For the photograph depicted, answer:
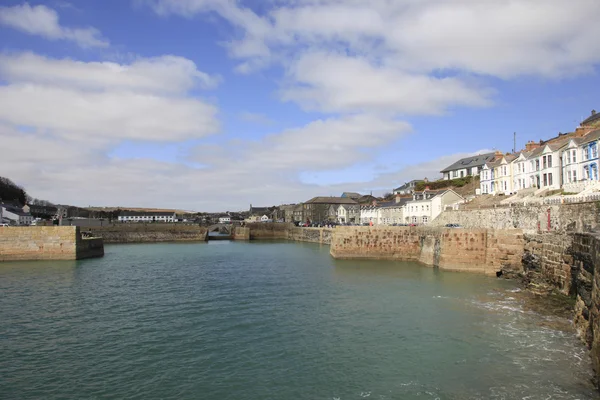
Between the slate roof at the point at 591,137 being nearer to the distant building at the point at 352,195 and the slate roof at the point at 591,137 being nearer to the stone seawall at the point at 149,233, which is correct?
the stone seawall at the point at 149,233

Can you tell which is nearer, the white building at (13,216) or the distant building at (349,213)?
the white building at (13,216)

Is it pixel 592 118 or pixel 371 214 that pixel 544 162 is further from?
pixel 371 214

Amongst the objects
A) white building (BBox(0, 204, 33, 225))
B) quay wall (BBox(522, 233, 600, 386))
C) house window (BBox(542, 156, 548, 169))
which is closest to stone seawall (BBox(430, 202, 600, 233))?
quay wall (BBox(522, 233, 600, 386))

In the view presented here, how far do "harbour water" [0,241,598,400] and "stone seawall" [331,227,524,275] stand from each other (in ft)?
11.6

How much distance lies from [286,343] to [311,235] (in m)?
63.6

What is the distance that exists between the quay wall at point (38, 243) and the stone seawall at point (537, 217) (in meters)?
41.2

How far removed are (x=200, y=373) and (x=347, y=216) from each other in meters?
89.9

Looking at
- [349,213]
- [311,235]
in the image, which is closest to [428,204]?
[311,235]

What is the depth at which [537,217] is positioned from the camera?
30.8m

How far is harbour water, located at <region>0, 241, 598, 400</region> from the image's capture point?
11.7 metres

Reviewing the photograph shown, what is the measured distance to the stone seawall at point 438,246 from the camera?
30.4 metres

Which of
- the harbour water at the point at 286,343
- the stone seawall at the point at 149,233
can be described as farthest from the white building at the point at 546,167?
the stone seawall at the point at 149,233

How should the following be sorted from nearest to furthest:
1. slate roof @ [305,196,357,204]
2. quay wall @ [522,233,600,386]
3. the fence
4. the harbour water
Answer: the harbour water → quay wall @ [522,233,600,386] → the fence → slate roof @ [305,196,357,204]

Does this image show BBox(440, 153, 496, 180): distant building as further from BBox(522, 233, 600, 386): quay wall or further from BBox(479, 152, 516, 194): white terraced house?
BBox(522, 233, 600, 386): quay wall
